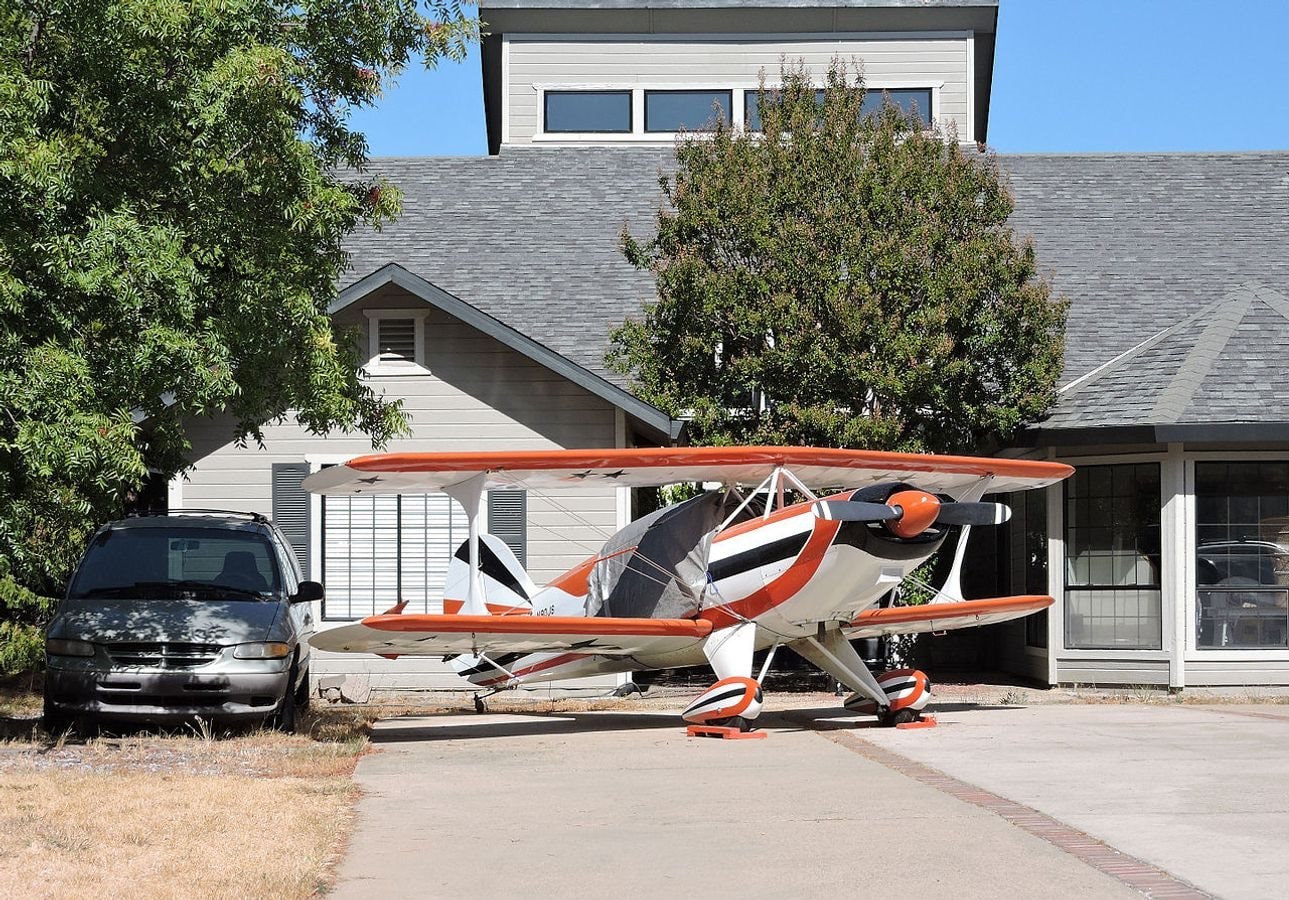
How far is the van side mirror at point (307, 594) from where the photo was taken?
1241 cm

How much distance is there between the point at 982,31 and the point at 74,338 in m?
19.4

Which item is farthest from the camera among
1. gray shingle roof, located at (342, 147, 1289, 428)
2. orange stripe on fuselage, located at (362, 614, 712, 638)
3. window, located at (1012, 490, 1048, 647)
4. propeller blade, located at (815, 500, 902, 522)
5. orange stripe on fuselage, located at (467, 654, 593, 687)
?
window, located at (1012, 490, 1048, 647)

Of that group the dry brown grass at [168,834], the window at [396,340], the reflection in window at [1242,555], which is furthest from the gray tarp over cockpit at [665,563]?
the reflection in window at [1242,555]

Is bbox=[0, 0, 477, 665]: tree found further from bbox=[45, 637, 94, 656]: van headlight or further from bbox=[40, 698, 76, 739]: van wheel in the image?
bbox=[40, 698, 76, 739]: van wheel

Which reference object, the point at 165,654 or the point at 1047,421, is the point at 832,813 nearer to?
the point at 165,654

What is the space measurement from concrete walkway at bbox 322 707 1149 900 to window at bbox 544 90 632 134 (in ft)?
52.3

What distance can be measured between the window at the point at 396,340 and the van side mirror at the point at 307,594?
4.66 meters

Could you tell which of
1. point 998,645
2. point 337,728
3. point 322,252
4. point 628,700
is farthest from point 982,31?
point 337,728

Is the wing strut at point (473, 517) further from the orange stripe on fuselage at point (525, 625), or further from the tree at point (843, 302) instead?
the tree at point (843, 302)

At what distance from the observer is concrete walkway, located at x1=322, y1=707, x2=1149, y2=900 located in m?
6.27

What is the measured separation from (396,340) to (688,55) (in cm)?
1110

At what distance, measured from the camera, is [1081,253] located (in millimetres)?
21328

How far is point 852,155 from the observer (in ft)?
55.2

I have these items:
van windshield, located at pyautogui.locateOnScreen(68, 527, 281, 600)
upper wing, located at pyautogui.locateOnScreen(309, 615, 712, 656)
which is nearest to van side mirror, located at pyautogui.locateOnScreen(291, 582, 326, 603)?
van windshield, located at pyautogui.locateOnScreen(68, 527, 281, 600)
